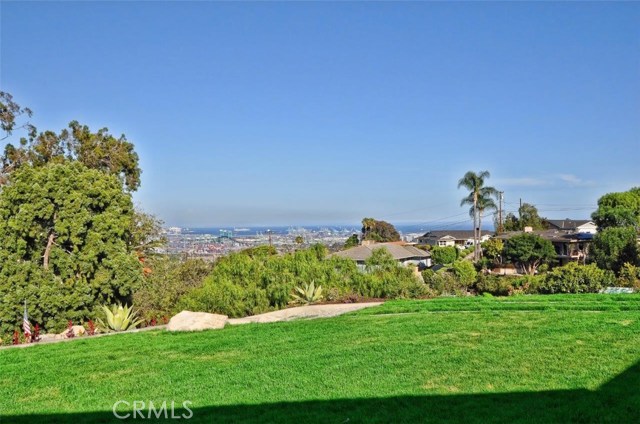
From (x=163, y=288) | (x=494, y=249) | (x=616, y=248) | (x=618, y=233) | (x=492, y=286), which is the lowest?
(x=492, y=286)

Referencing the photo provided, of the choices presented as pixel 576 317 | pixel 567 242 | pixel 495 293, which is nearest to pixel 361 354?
pixel 576 317

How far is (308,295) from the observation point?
14172 mm

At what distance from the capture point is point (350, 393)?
5.80m

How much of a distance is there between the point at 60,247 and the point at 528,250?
145ft

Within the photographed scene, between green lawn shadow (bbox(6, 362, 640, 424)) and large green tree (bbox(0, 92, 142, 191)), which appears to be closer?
green lawn shadow (bbox(6, 362, 640, 424))

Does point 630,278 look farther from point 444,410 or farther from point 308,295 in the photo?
point 444,410

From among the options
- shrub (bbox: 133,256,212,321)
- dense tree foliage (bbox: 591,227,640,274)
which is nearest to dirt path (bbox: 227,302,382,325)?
shrub (bbox: 133,256,212,321)

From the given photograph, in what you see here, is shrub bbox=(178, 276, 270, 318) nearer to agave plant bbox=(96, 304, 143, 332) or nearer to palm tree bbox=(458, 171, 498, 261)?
agave plant bbox=(96, 304, 143, 332)

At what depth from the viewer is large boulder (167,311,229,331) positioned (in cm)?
1077

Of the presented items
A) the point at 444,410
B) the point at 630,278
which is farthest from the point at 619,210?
the point at 444,410

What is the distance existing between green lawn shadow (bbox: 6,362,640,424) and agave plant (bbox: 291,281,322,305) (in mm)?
8591

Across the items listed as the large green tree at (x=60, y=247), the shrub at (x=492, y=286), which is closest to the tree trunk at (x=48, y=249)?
the large green tree at (x=60, y=247)

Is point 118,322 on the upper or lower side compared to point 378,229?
lower

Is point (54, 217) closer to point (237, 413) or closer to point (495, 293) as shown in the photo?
point (237, 413)
